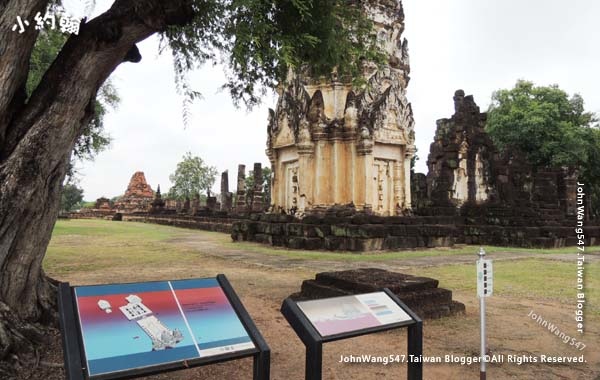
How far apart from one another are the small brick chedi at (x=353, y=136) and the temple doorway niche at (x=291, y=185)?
3 centimetres

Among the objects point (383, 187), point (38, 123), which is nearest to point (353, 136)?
point (383, 187)

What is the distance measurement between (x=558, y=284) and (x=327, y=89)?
7.99m

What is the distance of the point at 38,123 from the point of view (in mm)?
3652

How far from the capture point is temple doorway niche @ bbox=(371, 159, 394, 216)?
1309 cm

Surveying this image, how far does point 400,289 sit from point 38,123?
153 inches

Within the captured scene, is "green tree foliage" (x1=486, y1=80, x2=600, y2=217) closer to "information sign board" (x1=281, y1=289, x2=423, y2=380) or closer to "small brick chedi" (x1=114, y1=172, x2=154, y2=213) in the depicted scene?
"information sign board" (x1=281, y1=289, x2=423, y2=380)

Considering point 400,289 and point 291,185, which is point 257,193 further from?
point 400,289

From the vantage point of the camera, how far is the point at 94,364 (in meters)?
1.88

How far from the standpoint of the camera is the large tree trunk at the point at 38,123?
350 cm

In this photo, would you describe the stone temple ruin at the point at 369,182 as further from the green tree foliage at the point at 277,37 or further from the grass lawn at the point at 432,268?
the green tree foliage at the point at 277,37

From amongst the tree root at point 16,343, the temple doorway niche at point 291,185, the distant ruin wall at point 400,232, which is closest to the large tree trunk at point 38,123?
the tree root at point 16,343

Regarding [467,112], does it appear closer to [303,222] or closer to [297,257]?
[303,222]

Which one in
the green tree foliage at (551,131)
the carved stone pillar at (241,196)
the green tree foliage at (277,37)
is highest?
the green tree foliage at (551,131)

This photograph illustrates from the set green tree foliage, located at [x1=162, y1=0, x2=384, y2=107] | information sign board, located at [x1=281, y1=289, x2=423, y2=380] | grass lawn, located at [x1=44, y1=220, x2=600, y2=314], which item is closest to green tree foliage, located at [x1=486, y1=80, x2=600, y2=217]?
grass lawn, located at [x1=44, y1=220, x2=600, y2=314]
